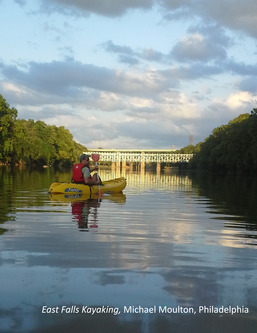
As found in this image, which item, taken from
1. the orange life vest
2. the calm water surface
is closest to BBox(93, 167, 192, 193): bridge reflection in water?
the orange life vest

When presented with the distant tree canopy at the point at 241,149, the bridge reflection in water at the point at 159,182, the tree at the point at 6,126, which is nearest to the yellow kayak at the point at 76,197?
the bridge reflection in water at the point at 159,182

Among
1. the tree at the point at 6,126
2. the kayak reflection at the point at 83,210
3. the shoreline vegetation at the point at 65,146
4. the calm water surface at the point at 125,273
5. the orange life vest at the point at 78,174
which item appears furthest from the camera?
the tree at the point at 6,126

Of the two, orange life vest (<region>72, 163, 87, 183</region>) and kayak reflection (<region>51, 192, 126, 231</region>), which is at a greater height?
orange life vest (<region>72, 163, 87, 183</region>)

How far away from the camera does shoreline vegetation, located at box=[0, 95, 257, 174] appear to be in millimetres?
71688

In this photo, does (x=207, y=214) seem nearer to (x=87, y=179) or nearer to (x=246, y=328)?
(x=87, y=179)

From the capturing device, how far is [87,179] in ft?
62.1

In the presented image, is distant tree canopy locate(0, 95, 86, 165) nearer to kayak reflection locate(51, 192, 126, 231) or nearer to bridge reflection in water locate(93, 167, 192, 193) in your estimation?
bridge reflection in water locate(93, 167, 192, 193)

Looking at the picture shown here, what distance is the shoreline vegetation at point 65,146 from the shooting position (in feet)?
235

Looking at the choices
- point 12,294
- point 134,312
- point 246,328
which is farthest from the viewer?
point 12,294

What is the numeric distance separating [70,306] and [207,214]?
9.90 m

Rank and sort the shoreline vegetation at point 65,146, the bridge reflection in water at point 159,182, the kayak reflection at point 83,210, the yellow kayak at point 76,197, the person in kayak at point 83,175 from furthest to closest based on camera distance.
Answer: the shoreline vegetation at point 65,146 < the bridge reflection in water at point 159,182 < the person in kayak at point 83,175 < the yellow kayak at point 76,197 < the kayak reflection at point 83,210

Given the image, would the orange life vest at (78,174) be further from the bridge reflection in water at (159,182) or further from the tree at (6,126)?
the tree at (6,126)

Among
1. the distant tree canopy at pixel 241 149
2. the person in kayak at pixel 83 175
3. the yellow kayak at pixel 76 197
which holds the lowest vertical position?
the yellow kayak at pixel 76 197

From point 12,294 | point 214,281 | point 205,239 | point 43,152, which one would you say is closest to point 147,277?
point 214,281
